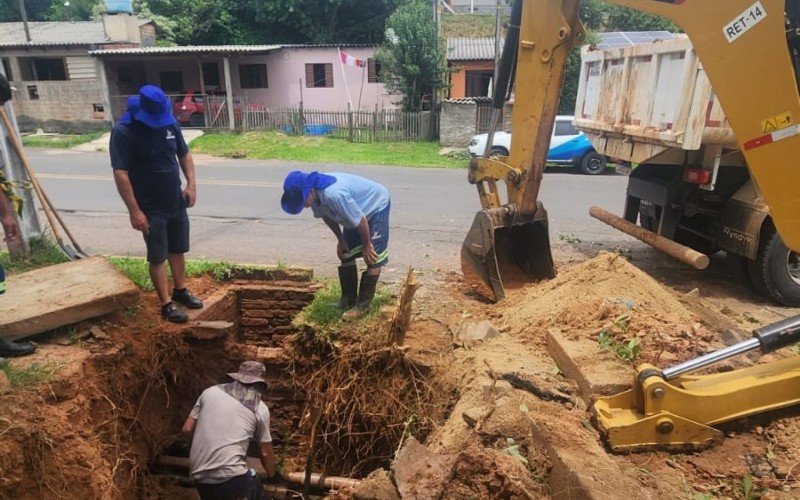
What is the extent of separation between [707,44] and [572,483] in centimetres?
240

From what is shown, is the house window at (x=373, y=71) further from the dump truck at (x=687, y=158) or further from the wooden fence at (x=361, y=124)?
the dump truck at (x=687, y=158)

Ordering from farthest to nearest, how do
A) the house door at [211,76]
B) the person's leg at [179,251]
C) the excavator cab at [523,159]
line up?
the house door at [211,76] < the excavator cab at [523,159] < the person's leg at [179,251]

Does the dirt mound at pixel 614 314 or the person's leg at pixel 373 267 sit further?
the person's leg at pixel 373 267

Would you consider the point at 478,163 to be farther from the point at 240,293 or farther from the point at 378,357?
the point at 240,293

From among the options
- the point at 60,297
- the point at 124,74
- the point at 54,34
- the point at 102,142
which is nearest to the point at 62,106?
the point at 124,74

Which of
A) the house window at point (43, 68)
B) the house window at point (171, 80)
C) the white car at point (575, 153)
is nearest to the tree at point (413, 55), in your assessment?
the white car at point (575, 153)

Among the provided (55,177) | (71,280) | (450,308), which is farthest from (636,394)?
(55,177)

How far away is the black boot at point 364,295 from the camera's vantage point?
4836 millimetres

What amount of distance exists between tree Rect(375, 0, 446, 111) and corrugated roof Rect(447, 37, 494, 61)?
10.1 feet

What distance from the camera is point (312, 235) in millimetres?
→ 8086

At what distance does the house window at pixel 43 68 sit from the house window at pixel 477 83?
59.3 ft

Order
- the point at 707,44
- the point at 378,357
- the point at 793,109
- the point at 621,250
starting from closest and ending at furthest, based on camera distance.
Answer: the point at 793,109
the point at 707,44
the point at 378,357
the point at 621,250

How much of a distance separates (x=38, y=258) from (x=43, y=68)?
81.5 feet

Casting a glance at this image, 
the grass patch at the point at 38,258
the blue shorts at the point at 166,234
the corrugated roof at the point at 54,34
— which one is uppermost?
the corrugated roof at the point at 54,34
